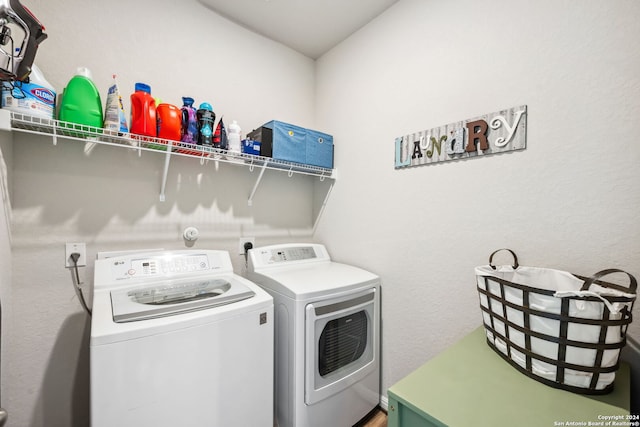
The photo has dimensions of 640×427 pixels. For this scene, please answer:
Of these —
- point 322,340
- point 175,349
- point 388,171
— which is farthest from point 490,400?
point 388,171

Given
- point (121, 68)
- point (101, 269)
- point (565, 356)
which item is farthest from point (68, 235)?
point (565, 356)

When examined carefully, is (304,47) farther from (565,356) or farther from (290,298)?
(565,356)

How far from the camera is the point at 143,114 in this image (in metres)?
1.31

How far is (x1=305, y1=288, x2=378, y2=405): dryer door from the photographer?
54.7 inches

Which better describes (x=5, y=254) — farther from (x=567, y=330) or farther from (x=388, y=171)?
(x=567, y=330)

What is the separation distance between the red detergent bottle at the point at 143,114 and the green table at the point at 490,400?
157cm

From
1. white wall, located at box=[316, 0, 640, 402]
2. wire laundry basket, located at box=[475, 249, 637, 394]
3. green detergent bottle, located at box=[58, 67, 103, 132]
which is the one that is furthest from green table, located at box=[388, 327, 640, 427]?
green detergent bottle, located at box=[58, 67, 103, 132]

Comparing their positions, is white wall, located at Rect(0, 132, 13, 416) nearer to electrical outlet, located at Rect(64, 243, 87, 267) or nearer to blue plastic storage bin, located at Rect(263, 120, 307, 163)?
electrical outlet, located at Rect(64, 243, 87, 267)

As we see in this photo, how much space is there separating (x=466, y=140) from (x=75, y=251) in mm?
2188

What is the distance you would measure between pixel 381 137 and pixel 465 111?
0.55 metres

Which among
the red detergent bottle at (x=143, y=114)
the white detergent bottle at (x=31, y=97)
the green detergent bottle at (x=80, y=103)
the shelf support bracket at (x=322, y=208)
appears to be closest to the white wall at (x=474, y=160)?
the shelf support bracket at (x=322, y=208)

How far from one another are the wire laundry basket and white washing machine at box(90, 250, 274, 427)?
3.29ft

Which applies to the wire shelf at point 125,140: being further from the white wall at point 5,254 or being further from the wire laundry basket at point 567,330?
the wire laundry basket at point 567,330

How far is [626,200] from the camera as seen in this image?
979 millimetres
